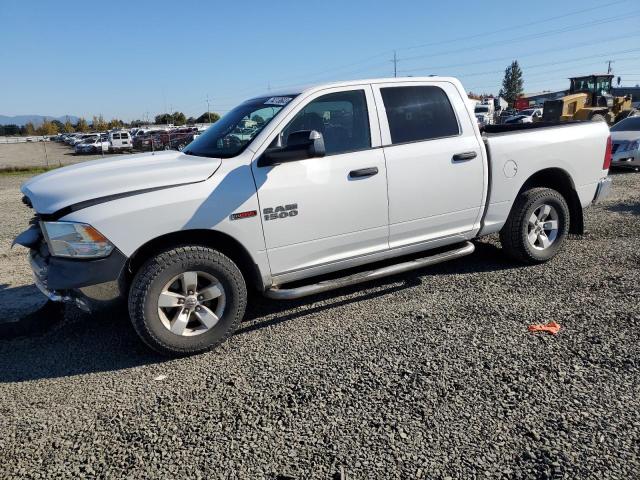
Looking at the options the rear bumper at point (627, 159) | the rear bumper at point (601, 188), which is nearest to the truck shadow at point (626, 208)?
the rear bumper at point (601, 188)

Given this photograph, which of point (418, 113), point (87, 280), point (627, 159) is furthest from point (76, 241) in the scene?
point (627, 159)

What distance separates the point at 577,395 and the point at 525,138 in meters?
2.87

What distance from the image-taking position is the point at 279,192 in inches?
149

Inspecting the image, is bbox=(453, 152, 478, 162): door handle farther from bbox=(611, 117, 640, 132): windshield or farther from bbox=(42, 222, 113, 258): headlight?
bbox=(611, 117, 640, 132): windshield

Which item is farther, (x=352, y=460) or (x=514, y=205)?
(x=514, y=205)

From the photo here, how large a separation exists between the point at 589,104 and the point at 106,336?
98.1ft

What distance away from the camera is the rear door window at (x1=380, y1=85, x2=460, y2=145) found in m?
4.34

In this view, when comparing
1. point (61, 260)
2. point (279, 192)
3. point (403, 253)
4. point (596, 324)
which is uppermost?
point (279, 192)

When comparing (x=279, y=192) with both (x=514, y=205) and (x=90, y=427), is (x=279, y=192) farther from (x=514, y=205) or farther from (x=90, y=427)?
(x=514, y=205)

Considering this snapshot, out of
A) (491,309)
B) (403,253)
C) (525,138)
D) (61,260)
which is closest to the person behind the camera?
(61,260)

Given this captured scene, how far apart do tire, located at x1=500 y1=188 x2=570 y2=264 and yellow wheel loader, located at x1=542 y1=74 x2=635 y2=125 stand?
20428 mm

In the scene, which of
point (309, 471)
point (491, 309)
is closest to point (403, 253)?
point (491, 309)

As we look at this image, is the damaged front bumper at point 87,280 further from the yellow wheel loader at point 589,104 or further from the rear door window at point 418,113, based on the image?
the yellow wheel loader at point 589,104

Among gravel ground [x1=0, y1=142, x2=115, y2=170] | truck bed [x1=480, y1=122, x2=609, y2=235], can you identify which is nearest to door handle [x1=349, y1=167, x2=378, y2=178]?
truck bed [x1=480, y1=122, x2=609, y2=235]
